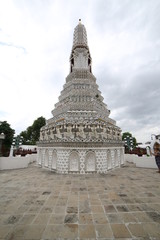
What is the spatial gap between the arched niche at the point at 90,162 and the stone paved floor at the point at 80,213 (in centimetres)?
400

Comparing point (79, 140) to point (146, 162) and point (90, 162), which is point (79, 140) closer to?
point (90, 162)

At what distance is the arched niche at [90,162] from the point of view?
1122 centimetres

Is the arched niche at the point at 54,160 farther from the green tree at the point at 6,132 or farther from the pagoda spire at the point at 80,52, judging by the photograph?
the green tree at the point at 6,132

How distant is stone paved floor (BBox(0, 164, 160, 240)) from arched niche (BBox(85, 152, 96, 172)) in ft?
13.1

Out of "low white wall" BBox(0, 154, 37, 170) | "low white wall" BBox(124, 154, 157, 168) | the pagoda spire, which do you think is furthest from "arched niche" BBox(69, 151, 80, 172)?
the pagoda spire

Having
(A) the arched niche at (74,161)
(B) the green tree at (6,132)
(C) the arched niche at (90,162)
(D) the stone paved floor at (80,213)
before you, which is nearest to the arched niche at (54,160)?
(A) the arched niche at (74,161)

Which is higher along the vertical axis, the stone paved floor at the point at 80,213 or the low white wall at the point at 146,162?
the low white wall at the point at 146,162

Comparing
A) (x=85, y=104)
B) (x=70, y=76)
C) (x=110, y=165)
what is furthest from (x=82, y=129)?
(x=70, y=76)

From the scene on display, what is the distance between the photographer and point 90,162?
37.4 ft

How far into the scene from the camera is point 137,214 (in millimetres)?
4539

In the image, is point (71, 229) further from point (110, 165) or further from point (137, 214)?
point (110, 165)

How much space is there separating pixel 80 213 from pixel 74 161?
6788 mm

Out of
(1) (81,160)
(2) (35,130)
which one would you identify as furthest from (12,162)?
(2) (35,130)


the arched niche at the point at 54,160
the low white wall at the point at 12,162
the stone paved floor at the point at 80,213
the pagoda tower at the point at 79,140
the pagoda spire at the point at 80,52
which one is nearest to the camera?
the stone paved floor at the point at 80,213
